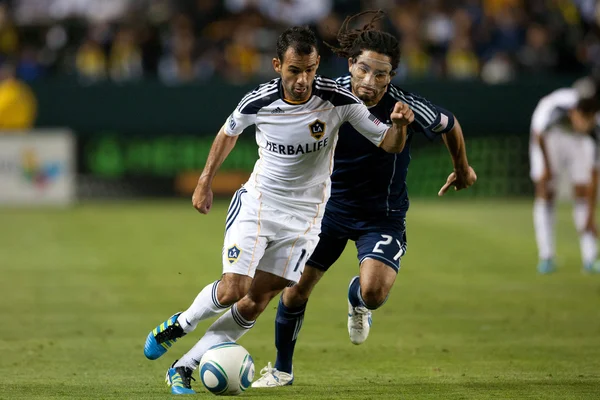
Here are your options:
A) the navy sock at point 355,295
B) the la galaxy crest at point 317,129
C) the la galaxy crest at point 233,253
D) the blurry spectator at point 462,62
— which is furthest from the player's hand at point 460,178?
the blurry spectator at point 462,62

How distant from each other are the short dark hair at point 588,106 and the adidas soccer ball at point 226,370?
730 centimetres

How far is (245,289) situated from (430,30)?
1757cm

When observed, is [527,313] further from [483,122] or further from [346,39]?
[483,122]

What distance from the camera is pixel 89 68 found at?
22.6m

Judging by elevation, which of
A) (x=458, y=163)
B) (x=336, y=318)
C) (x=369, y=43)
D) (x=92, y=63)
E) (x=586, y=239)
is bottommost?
(x=336, y=318)

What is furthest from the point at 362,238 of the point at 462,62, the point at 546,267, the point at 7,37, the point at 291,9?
the point at 7,37

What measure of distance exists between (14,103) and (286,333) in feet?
51.8

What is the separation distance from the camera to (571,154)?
43.8 ft

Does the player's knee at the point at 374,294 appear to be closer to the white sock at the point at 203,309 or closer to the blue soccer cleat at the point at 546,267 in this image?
the white sock at the point at 203,309

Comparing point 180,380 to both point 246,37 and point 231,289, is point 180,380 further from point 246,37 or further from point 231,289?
point 246,37

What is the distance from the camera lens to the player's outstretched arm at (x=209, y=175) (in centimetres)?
648

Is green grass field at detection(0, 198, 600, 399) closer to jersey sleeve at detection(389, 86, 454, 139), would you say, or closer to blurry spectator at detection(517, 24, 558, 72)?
jersey sleeve at detection(389, 86, 454, 139)

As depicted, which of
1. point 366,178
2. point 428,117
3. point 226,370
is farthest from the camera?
point 366,178

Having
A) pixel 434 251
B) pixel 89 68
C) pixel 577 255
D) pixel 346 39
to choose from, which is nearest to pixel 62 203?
pixel 89 68
